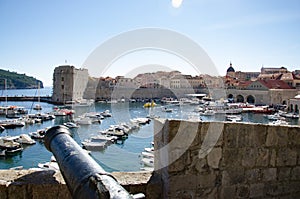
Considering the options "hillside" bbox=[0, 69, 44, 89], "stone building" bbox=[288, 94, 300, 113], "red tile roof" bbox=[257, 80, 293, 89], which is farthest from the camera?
"hillside" bbox=[0, 69, 44, 89]

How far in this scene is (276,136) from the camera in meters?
2.77

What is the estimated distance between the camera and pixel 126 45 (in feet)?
15.3

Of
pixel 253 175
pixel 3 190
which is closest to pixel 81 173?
pixel 3 190

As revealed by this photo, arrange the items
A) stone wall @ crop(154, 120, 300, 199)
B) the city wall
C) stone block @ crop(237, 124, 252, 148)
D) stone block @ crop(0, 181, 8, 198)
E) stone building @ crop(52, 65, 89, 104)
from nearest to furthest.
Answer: stone block @ crop(0, 181, 8, 198), the city wall, stone wall @ crop(154, 120, 300, 199), stone block @ crop(237, 124, 252, 148), stone building @ crop(52, 65, 89, 104)

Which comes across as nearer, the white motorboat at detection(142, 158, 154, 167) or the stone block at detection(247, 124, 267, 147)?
the stone block at detection(247, 124, 267, 147)

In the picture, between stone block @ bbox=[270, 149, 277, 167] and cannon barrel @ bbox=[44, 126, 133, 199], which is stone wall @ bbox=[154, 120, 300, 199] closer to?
stone block @ bbox=[270, 149, 277, 167]

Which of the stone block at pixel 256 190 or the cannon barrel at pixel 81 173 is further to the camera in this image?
the stone block at pixel 256 190

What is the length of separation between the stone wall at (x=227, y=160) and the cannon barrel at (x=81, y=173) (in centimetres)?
84

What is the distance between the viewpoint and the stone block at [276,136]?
274 centimetres

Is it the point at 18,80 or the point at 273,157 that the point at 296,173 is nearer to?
the point at 273,157

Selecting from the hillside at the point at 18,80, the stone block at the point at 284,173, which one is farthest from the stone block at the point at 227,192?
the hillside at the point at 18,80

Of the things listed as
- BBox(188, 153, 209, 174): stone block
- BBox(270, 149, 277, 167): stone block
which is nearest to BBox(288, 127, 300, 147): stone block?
BBox(270, 149, 277, 167): stone block

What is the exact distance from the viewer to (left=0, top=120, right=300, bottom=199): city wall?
2.30 metres

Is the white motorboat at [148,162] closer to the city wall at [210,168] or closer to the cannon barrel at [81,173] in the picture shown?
the city wall at [210,168]
